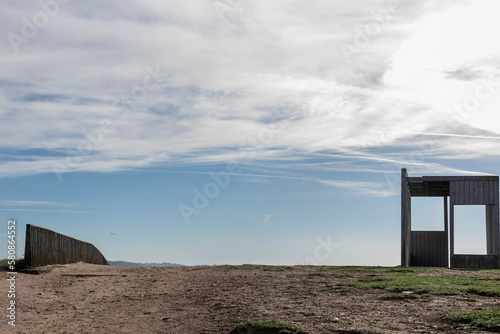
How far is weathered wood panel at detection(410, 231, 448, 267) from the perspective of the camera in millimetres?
24703

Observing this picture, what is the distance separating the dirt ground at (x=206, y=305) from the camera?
8.38 m

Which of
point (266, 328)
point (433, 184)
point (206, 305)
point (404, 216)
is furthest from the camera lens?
point (433, 184)

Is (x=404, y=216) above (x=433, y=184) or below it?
below

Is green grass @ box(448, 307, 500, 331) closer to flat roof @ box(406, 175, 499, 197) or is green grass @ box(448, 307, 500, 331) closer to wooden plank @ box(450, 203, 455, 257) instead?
wooden plank @ box(450, 203, 455, 257)

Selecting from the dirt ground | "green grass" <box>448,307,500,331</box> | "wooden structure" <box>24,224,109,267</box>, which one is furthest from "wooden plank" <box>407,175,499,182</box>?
"wooden structure" <box>24,224,109,267</box>

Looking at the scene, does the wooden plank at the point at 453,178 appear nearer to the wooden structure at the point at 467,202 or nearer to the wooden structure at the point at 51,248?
the wooden structure at the point at 467,202

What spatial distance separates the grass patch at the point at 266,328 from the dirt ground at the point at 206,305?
205 mm

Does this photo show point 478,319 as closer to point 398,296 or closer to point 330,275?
point 398,296

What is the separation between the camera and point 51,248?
15.6 meters

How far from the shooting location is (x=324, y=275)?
14805 millimetres

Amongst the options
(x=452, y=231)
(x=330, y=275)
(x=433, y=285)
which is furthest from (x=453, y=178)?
(x=433, y=285)

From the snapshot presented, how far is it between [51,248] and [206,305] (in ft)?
24.4

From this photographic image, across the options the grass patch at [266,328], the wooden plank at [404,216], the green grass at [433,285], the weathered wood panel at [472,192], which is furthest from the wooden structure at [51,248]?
the weathered wood panel at [472,192]

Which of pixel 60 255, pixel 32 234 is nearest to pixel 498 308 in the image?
pixel 32 234
